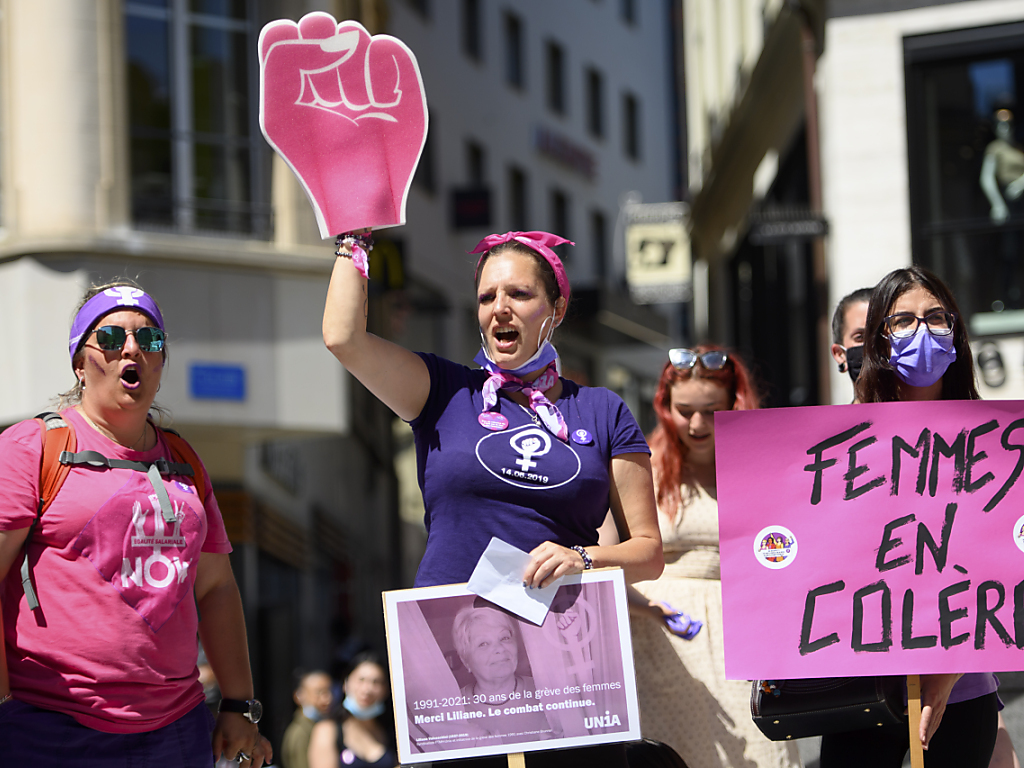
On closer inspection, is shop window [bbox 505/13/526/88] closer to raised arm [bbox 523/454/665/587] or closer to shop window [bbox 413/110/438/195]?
shop window [bbox 413/110/438/195]

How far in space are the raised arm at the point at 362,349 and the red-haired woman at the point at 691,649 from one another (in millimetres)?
1171

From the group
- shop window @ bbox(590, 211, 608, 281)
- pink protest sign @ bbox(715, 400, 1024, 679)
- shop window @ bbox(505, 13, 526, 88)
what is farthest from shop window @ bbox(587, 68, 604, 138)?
pink protest sign @ bbox(715, 400, 1024, 679)

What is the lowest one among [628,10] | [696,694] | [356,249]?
[696,694]

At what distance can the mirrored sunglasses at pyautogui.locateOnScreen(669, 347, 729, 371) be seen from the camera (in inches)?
189

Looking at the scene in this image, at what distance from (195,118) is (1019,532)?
11.0m

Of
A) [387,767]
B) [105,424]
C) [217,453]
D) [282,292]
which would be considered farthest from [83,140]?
[105,424]

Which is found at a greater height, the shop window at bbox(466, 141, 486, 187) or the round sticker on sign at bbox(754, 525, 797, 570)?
the shop window at bbox(466, 141, 486, 187)

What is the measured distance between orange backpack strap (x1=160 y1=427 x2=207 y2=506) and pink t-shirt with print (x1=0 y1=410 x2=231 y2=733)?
24 cm

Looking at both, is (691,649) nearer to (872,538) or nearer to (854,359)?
(872,538)

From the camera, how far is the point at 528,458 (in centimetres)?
354

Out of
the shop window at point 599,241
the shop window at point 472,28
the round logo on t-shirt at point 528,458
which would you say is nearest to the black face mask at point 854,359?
the round logo on t-shirt at point 528,458

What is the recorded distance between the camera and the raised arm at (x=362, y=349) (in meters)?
3.41

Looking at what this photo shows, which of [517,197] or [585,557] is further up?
[517,197]

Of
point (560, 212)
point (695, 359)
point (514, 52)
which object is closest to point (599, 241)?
point (560, 212)
